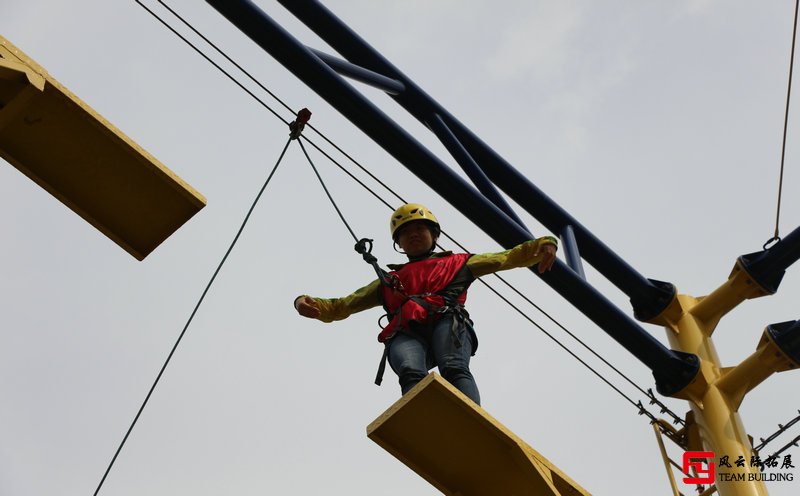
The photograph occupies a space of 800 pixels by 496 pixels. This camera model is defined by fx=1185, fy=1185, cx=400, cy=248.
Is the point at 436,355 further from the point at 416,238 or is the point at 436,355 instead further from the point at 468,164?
the point at 468,164

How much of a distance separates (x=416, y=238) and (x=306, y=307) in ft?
2.30

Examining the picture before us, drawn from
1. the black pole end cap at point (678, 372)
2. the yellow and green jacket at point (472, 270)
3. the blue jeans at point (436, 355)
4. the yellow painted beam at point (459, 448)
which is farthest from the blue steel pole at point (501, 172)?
the yellow painted beam at point (459, 448)

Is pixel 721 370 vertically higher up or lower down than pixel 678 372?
higher up

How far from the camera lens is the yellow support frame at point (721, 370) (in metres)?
7.10

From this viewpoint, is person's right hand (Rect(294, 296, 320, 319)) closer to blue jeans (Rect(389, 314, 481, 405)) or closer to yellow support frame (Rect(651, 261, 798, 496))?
blue jeans (Rect(389, 314, 481, 405))

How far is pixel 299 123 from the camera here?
604 cm

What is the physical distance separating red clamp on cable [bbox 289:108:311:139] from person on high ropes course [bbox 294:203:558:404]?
713 mm

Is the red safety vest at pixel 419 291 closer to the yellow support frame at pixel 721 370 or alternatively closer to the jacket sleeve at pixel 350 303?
the jacket sleeve at pixel 350 303

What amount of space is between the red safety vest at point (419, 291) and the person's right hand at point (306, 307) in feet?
1.18

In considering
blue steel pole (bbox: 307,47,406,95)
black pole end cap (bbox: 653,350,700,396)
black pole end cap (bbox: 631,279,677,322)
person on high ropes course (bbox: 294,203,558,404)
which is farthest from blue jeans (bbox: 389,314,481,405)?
black pole end cap (bbox: 631,279,677,322)

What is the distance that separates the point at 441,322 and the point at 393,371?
332mm

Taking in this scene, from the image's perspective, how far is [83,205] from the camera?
5.17 meters

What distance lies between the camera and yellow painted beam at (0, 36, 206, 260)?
15.7ft

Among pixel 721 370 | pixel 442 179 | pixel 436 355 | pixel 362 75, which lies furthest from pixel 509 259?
pixel 721 370
